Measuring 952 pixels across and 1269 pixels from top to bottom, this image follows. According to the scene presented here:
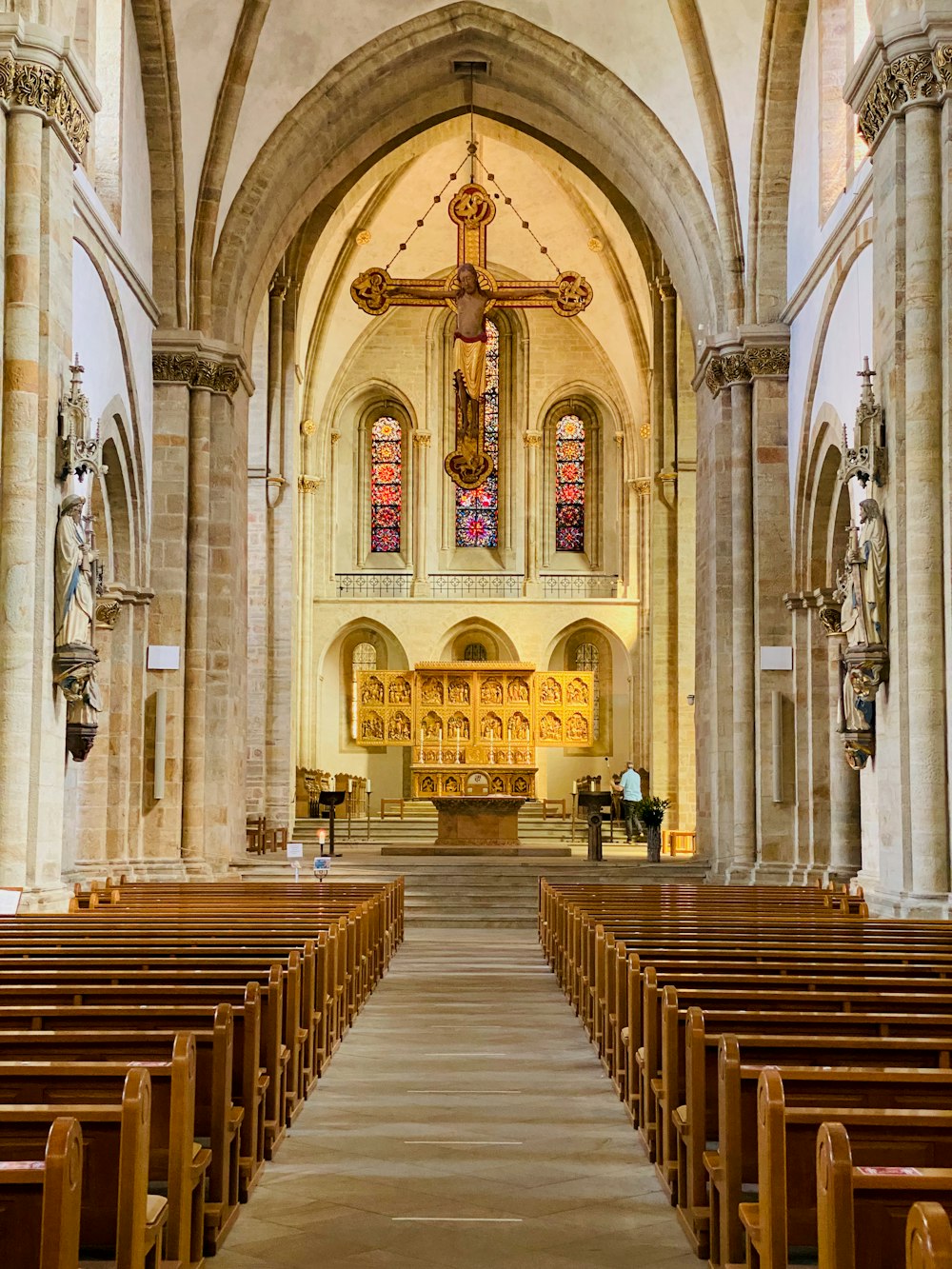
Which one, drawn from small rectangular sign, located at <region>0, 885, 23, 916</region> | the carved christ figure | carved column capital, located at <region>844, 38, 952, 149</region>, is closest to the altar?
the carved christ figure

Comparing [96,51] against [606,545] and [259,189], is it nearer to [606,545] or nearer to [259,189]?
[259,189]

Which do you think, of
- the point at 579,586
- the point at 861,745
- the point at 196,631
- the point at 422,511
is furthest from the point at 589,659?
the point at 861,745

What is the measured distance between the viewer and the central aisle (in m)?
4.74

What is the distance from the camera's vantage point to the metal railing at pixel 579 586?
1344 inches

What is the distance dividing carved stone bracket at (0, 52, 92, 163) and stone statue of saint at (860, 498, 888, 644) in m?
7.13

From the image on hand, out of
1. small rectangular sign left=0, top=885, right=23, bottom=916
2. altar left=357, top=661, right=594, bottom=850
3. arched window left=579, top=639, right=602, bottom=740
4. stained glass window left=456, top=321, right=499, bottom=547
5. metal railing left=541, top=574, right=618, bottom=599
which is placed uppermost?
stained glass window left=456, top=321, right=499, bottom=547

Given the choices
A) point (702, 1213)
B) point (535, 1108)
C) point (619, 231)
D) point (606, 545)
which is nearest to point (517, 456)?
point (606, 545)

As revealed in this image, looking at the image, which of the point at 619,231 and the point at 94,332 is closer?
the point at 94,332

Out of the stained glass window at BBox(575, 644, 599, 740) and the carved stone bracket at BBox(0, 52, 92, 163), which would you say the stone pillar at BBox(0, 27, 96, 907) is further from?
the stained glass window at BBox(575, 644, 599, 740)

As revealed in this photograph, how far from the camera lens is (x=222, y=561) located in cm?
1905

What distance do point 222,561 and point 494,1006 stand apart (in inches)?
378

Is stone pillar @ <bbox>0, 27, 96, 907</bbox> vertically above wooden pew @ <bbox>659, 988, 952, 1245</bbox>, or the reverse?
stone pillar @ <bbox>0, 27, 96, 907</bbox>

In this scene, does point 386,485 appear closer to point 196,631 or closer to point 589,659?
point 589,659

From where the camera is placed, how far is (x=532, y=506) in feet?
113
